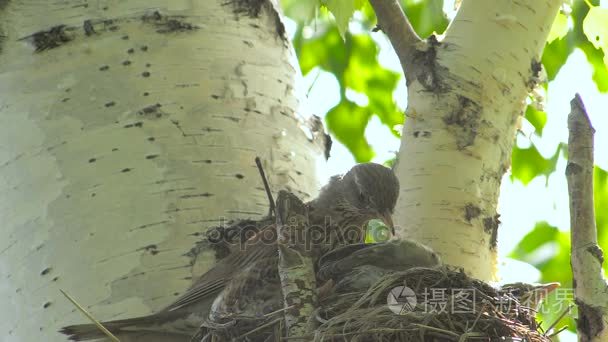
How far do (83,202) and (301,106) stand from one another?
2.92 ft

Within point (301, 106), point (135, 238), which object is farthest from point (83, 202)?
point (301, 106)

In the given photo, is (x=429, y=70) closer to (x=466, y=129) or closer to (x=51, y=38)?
(x=466, y=129)

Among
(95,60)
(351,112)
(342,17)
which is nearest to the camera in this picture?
(95,60)

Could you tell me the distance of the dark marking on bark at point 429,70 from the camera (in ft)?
10.4

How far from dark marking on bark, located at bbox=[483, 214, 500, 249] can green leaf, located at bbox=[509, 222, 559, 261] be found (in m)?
1.72

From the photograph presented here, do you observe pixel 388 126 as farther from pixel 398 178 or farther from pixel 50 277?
pixel 50 277

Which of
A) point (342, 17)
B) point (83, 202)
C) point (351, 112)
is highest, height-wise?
point (351, 112)

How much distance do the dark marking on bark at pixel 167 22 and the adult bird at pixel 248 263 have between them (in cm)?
72

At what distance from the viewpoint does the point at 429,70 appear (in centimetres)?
320

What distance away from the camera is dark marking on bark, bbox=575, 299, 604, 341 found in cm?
226

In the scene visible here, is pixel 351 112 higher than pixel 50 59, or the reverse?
pixel 351 112

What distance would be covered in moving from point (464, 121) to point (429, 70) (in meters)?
0.23

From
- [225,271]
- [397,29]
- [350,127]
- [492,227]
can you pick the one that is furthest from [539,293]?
[350,127]

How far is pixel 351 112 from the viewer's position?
5305 millimetres
